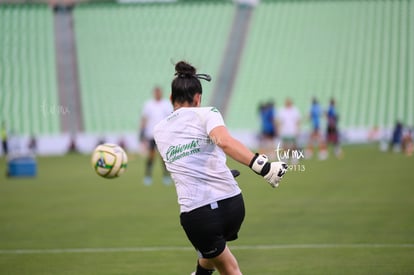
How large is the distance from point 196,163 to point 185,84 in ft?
2.13

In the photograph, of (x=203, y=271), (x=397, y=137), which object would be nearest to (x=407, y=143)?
(x=397, y=137)

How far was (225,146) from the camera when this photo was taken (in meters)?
5.77

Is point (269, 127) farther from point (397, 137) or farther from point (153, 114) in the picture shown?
point (153, 114)

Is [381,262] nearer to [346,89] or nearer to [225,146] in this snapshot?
[225,146]


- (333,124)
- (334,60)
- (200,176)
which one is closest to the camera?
(200,176)

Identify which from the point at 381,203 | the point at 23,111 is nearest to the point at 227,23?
the point at 23,111

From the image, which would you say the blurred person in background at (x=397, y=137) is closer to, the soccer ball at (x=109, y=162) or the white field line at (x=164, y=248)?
the white field line at (x=164, y=248)

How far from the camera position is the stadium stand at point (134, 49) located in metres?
40.8

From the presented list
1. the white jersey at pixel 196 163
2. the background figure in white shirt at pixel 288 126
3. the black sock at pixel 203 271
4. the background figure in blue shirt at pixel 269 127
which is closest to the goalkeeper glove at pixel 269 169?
the white jersey at pixel 196 163

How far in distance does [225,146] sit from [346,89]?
1481 inches

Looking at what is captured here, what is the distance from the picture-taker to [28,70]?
43.0 metres

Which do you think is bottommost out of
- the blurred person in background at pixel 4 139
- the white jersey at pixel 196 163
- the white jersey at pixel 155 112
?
the blurred person in background at pixel 4 139

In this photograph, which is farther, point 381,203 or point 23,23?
point 23,23

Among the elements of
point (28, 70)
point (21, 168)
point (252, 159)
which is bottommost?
point (21, 168)
